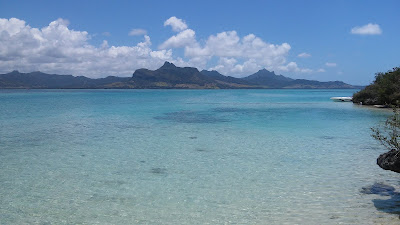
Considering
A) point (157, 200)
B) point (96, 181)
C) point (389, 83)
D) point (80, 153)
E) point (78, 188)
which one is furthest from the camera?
point (389, 83)

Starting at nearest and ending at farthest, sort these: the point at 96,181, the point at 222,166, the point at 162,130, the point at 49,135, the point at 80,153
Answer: the point at 96,181
the point at 222,166
the point at 80,153
the point at 49,135
the point at 162,130

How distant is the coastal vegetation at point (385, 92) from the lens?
5191cm

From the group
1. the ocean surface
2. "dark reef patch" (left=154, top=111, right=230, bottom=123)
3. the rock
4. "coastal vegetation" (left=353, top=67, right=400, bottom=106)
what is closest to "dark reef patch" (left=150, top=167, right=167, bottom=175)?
the ocean surface

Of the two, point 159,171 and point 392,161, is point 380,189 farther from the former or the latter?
point 159,171

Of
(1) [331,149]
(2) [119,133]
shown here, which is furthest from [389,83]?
(2) [119,133]

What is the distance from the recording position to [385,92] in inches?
2191

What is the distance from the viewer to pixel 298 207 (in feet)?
31.2

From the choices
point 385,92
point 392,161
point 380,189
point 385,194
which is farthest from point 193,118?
point 385,92

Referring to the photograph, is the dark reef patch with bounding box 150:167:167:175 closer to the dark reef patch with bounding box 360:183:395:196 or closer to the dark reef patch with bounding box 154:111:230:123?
the dark reef patch with bounding box 360:183:395:196

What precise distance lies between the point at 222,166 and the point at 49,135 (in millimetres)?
15528

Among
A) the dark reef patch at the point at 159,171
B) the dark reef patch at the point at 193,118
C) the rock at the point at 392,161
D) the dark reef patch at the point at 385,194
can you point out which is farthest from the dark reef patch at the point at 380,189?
the dark reef patch at the point at 193,118

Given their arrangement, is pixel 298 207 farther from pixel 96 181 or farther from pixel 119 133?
pixel 119 133

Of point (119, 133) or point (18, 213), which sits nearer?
point (18, 213)

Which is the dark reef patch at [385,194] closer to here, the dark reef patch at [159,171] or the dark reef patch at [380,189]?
Result: the dark reef patch at [380,189]
